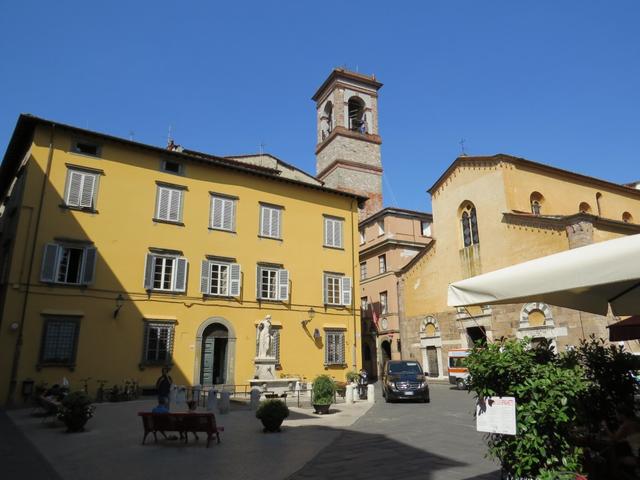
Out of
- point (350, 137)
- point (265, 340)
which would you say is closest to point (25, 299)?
point (265, 340)

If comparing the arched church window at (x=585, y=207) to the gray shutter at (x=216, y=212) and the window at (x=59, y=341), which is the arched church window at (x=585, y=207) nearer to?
the gray shutter at (x=216, y=212)

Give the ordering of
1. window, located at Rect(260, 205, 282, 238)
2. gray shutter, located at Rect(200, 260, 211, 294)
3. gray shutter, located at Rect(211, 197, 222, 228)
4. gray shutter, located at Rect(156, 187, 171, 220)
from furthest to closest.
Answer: window, located at Rect(260, 205, 282, 238), gray shutter, located at Rect(211, 197, 222, 228), gray shutter, located at Rect(200, 260, 211, 294), gray shutter, located at Rect(156, 187, 171, 220)

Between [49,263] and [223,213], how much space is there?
299 inches

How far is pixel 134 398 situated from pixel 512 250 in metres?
19.0

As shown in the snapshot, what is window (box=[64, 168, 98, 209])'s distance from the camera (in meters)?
18.3

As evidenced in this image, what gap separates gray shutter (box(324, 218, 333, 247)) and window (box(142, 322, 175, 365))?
30.8 feet

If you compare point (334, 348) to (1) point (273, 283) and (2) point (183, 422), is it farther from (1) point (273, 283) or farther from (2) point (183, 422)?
(2) point (183, 422)

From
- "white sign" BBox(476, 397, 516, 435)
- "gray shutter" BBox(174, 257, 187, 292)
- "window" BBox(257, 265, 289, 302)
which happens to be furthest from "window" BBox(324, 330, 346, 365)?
"white sign" BBox(476, 397, 516, 435)

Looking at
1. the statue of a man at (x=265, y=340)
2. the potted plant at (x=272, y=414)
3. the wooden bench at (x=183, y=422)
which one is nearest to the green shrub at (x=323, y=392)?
the potted plant at (x=272, y=414)

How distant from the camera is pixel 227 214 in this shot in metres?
21.9

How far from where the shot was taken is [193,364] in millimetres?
19438

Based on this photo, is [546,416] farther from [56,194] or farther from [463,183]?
[463,183]

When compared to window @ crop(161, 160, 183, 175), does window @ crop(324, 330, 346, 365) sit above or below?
below

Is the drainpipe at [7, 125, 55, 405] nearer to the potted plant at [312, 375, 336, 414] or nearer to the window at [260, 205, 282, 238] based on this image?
the window at [260, 205, 282, 238]
